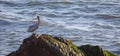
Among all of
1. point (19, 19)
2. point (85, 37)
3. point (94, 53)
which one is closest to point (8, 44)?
point (85, 37)

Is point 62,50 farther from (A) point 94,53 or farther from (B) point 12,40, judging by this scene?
(B) point 12,40

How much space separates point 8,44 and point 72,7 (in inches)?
203

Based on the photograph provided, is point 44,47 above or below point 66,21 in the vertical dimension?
above

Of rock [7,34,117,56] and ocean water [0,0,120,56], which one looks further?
ocean water [0,0,120,56]

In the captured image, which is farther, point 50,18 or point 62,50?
point 50,18

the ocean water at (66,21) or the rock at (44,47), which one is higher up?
the rock at (44,47)

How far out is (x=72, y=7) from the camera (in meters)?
14.4

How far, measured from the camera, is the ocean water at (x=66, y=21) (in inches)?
395

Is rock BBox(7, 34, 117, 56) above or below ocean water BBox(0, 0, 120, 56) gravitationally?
above

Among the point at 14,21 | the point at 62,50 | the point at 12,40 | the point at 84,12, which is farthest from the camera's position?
the point at 84,12

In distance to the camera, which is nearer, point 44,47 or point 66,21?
point 44,47

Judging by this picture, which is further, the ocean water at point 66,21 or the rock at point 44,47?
the ocean water at point 66,21

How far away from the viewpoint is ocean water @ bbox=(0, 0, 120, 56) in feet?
32.9

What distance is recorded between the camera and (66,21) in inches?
481
